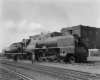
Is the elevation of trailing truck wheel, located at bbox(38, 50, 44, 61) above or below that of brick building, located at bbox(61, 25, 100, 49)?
below

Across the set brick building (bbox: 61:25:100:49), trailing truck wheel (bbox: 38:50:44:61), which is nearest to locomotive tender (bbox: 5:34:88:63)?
trailing truck wheel (bbox: 38:50:44:61)

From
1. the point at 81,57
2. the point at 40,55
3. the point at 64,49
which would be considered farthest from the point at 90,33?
the point at 64,49

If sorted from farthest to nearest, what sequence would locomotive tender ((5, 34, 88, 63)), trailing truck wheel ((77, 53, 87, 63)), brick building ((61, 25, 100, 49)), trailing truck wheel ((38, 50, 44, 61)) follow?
1. brick building ((61, 25, 100, 49))
2. trailing truck wheel ((38, 50, 44, 61))
3. trailing truck wheel ((77, 53, 87, 63))
4. locomotive tender ((5, 34, 88, 63))

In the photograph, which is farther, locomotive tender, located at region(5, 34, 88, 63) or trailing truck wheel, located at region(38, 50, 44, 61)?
trailing truck wheel, located at region(38, 50, 44, 61)

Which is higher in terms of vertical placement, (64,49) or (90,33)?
(90,33)

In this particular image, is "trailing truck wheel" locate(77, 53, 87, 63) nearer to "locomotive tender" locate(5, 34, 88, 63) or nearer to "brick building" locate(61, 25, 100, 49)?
"locomotive tender" locate(5, 34, 88, 63)

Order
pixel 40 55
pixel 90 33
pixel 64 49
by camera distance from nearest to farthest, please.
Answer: pixel 64 49, pixel 40 55, pixel 90 33

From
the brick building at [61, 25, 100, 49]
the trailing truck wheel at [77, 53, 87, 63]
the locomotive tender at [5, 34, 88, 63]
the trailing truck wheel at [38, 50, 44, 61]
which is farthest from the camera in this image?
→ the brick building at [61, 25, 100, 49]

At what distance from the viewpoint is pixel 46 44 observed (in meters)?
18.7

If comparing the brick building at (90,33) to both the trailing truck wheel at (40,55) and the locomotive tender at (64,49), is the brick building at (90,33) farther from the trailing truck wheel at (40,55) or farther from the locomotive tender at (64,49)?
the locomotive tender at (64,49)

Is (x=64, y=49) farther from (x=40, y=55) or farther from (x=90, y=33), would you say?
(x=90, y=33)

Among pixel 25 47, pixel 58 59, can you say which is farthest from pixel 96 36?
pixel 58 59

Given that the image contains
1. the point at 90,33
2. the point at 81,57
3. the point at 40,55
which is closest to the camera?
the point at 81,57

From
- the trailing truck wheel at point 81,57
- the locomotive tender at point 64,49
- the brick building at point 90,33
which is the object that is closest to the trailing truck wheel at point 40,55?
the locomotive tender at point 64,49
